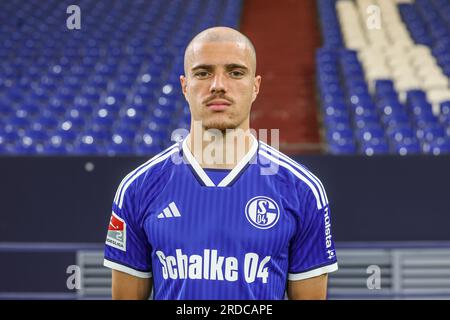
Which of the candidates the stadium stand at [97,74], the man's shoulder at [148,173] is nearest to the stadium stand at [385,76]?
the stadium stand at [97,74]

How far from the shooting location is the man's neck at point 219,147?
211 cm

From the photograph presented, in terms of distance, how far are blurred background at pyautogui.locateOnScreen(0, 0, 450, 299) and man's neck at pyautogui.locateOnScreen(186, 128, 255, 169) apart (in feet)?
12.1

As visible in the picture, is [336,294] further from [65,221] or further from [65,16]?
[65,16]

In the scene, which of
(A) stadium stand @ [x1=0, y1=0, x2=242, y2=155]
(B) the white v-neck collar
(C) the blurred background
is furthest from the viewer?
(A) stadium stand @ [x1=0, y1=0, x2=242, y2=155]

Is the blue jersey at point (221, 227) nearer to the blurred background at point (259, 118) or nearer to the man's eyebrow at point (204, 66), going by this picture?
the man's eyebrow at point (204, 66)

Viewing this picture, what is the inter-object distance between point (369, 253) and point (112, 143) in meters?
3.01

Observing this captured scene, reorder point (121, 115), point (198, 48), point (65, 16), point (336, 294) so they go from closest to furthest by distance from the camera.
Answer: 1. point (198, 48)
2. point (336, 294)
3. point (121, 115)
4. point (65, 16)

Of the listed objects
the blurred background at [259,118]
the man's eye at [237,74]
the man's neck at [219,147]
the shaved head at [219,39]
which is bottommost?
the man's neck at [219,147]

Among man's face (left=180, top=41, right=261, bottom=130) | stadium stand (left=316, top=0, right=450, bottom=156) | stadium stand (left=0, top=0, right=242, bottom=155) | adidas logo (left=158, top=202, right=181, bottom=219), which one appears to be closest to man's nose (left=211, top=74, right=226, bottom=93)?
man's face (left=180, top=41, right=261, bottom=130)

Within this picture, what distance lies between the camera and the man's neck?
211cm

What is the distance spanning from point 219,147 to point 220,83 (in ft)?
0.67

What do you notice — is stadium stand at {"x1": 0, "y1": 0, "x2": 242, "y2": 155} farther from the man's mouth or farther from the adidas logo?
the man's mouth

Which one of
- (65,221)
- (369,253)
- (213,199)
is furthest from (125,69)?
(213,199)

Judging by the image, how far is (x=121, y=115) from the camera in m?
8.87
